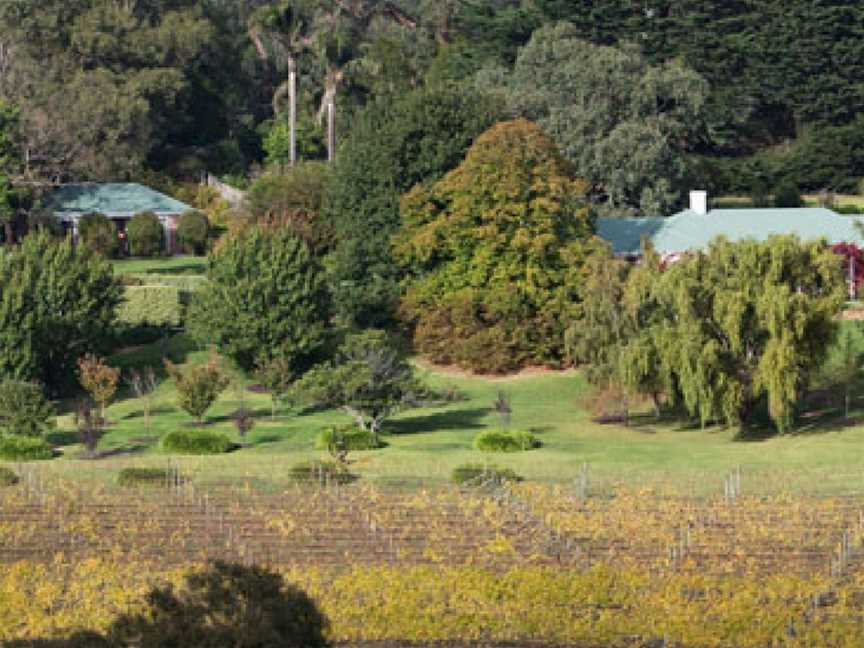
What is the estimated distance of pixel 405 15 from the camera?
142 meters

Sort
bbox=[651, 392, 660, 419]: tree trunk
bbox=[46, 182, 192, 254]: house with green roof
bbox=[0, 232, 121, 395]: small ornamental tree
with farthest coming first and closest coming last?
bbox=[46, 182, 192, 254]: house with green roof < bbox=[0, 232, 121, 395]: small ornamental tree < bbox=[651, 392, 660, 419]: tree trunk

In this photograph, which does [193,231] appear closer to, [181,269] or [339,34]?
[181,269]

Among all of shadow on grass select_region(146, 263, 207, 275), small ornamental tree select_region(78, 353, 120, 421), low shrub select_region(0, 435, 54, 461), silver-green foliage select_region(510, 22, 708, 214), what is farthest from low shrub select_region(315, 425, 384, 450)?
silver-green foliage select_region(510, 22, 708, 214)

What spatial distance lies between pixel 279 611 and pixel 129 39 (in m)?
83.3

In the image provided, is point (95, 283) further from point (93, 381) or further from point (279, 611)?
point (279, 611)

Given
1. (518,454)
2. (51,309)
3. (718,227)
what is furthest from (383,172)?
(518,454)

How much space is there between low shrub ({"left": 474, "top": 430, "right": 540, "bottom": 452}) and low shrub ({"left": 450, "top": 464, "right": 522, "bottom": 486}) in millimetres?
6845

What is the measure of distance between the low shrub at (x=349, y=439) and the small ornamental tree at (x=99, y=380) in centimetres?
948

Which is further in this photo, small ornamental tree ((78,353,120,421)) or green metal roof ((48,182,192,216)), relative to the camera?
green metal roof ((48,182,192,216))

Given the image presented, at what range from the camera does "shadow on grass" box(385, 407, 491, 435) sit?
61.8 meters

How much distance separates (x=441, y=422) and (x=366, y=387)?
4111 mm

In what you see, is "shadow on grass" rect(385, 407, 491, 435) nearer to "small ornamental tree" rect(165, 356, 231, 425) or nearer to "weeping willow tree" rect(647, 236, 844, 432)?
"small ornamental tree" rect(165, 356, 231, 425)

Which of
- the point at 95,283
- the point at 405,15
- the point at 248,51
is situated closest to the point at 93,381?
the point at 95,283

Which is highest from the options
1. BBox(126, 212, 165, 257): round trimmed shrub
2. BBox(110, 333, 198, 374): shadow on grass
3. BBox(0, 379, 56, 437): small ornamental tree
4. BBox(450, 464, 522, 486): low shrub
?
BBox(126, 212, 165, 257): round trimmed shrub
